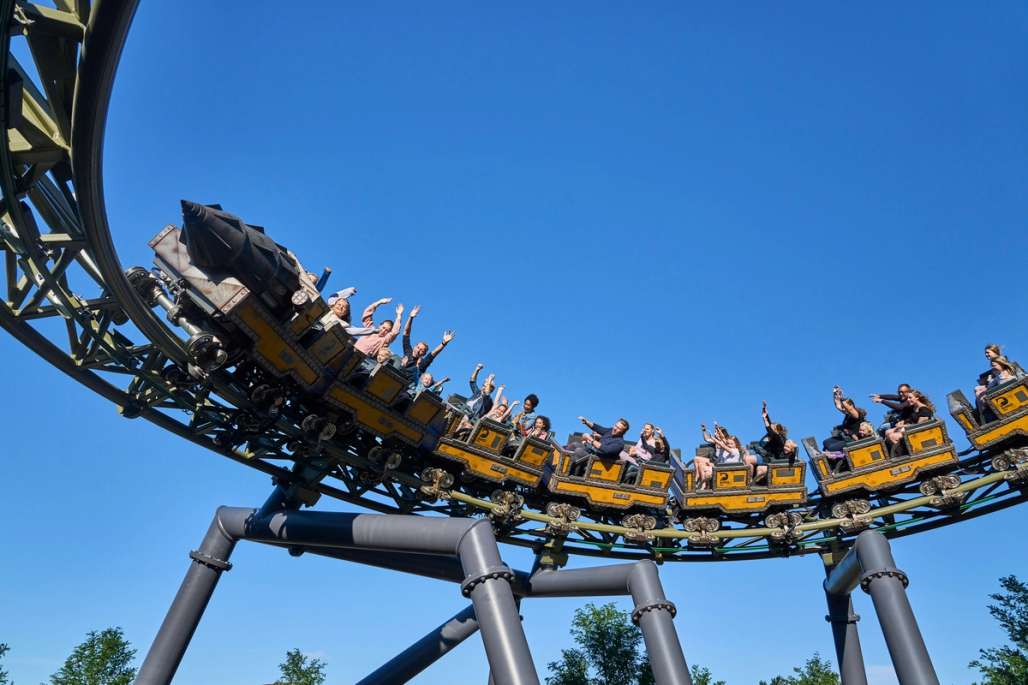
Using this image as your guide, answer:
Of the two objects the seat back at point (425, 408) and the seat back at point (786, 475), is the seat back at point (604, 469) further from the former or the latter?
the seat back at point (425, 408)

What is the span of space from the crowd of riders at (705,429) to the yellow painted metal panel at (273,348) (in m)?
1.63

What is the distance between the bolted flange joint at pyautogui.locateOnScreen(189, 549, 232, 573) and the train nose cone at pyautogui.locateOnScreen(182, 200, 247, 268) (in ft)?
11.4

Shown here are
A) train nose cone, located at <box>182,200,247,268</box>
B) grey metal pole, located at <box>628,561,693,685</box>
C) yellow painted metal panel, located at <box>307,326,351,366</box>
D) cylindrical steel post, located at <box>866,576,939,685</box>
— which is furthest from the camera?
cylindrical steel post, located at <box>866,576,939,685</box>

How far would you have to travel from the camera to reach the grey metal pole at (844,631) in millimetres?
12781

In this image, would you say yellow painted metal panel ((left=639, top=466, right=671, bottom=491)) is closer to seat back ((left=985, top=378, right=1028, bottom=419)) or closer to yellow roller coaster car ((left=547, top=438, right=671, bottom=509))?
yellow roller coaster car ((left=547, top=438, right=671, bottom=509))

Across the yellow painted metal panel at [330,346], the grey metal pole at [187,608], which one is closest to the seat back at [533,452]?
the yellow painted metal panel at [330,346]

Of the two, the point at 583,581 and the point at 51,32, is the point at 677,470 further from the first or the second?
the point at 51,32

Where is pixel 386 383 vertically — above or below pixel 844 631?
above

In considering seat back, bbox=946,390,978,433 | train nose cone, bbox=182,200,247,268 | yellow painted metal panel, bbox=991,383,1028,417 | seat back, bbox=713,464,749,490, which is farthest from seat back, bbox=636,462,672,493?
train nose cone, bbox=182,200,247,268

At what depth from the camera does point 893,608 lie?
10.3m

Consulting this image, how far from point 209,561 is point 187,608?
56 centimetres

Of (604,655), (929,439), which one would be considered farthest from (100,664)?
(929,439)

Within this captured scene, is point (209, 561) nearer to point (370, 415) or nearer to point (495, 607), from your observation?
point (370, 415)

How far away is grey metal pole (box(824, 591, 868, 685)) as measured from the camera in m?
12.8
